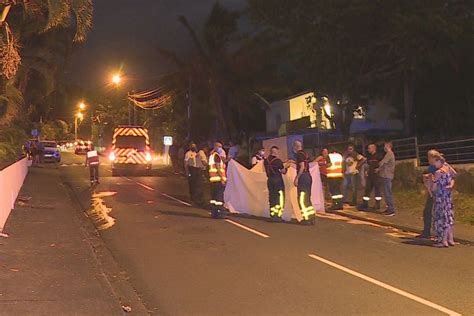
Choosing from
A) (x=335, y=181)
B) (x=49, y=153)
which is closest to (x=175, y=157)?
(x=49, y=153)

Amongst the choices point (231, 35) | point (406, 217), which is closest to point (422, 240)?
point (406, 217)

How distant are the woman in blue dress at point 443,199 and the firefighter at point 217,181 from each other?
17.6 ft

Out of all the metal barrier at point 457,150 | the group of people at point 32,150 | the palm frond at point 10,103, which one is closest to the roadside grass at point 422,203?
the metal barrier at point 457,150

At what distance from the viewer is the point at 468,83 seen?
33.0 meters

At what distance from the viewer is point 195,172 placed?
56.2ft

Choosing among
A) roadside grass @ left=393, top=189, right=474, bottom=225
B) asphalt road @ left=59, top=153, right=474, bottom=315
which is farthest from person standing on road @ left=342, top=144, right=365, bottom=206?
asphalt road @ left=59, top=153, right=474, bottom=315

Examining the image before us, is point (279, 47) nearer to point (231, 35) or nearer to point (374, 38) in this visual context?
→ point (374, 38)

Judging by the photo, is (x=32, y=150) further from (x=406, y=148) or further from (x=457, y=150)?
(x=457, y=150)

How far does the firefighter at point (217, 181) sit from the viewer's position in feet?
47.0

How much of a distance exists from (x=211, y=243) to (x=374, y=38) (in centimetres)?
1717

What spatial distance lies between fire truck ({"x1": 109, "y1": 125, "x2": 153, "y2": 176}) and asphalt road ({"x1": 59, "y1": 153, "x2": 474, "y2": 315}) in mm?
16127

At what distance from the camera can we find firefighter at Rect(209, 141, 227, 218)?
47.0 feet

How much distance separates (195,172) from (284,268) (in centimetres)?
857

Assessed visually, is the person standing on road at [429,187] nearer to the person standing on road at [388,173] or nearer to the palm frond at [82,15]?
the person standing on road at [388,173]
